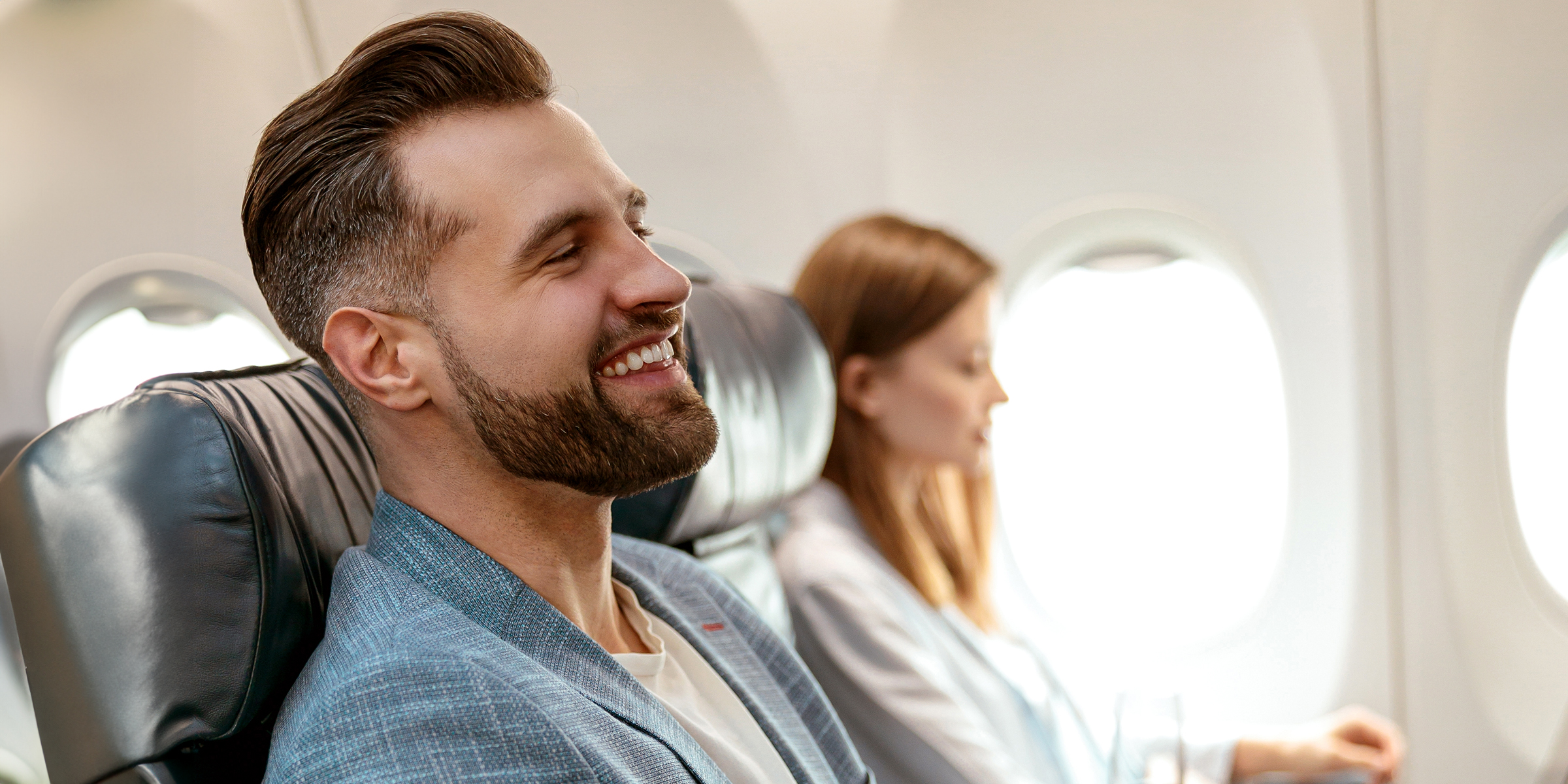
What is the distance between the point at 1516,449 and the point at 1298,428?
0.47m

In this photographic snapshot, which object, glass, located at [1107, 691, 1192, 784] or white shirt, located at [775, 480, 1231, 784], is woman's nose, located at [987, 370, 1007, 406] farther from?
glass, located at [1107, 691, 1192, 784]

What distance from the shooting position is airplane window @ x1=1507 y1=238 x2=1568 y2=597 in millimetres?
2494

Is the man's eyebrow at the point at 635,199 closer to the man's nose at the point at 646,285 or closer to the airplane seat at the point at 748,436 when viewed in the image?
the man's nose at the point at 646,285

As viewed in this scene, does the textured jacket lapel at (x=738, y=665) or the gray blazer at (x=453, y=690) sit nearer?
the gray blazer at (x=453, y=690)

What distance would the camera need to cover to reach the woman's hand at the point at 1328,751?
1.82m

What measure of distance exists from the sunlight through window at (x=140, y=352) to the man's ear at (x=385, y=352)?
66 centimetres

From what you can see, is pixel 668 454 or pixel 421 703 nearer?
pixel 421 703

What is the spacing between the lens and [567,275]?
981 millimetres

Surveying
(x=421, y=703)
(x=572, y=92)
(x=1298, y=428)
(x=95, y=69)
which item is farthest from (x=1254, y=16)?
(x=421, y=703)

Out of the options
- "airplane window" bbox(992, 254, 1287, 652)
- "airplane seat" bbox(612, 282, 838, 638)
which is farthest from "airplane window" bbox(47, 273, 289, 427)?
"airplane window" bbox(992, 254, 1287, 652)

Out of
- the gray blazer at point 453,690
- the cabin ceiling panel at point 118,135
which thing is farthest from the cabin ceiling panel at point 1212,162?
the gray blazer at point 453,690

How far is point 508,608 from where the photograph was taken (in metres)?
0.93

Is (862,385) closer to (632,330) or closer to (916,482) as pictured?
(916,482)

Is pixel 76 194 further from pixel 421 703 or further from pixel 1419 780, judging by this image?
pixel 1419 780
